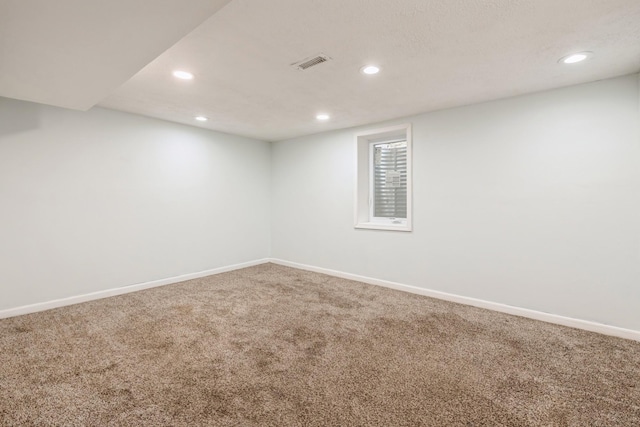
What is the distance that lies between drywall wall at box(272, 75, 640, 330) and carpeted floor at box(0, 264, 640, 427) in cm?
41

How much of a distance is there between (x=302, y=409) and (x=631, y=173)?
3311 millimetres

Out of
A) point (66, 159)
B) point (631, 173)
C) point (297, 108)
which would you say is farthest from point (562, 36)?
point (66, 159)

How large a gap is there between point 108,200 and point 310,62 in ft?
9.88

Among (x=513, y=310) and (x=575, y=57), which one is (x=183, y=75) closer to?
(x=575, y=57)

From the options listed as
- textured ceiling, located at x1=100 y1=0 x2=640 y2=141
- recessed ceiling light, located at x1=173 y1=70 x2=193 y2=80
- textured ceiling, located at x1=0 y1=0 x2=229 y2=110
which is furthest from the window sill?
textured ceiling, located at x1=0 y1=0 x2=229 y2=110

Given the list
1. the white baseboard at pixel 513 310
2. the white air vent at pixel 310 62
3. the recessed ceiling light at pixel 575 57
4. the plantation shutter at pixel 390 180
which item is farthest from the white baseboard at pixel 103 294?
the recessed ceiling light at pixel 575 57

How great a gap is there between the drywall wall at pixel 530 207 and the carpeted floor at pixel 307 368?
Result: 1.33 feet

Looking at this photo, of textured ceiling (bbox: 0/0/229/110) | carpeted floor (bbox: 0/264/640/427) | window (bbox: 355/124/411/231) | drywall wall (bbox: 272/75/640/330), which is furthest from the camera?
window (bbox: 355/124/411/231)

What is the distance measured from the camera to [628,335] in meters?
2.54

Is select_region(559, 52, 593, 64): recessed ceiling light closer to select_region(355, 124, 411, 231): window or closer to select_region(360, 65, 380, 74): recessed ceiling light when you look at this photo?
select_region(360, 65, 380, 74): recessed ceiling light

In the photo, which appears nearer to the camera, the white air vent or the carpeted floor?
the carpeted floor

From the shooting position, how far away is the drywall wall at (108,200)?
9.78 ft

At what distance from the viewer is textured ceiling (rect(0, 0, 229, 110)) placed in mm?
1359

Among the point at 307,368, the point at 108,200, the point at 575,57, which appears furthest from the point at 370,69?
the point at 108,200
